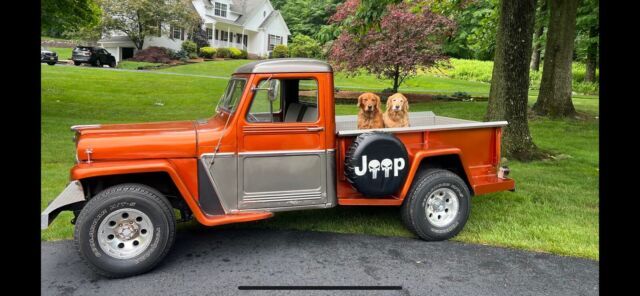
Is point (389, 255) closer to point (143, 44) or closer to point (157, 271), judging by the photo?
point (157, 271)

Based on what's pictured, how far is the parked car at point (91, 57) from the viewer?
3250cm

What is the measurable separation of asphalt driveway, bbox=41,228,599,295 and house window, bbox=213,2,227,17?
150ft

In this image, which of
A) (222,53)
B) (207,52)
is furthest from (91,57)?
(222,53)

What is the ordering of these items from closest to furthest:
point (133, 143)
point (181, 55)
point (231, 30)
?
point (133, 143) < point (181, 55) < point (231, 30)

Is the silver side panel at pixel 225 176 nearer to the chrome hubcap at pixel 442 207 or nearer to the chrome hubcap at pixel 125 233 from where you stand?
the chrome hubcap at pixel 125 233

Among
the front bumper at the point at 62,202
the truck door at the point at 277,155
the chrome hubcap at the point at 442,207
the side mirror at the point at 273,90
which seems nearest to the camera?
the front bumper at the point at 62,202

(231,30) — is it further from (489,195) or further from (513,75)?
(489,195)

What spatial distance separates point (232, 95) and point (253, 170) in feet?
2.82

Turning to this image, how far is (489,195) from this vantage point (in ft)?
23.3

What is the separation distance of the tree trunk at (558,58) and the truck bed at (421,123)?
9.77m

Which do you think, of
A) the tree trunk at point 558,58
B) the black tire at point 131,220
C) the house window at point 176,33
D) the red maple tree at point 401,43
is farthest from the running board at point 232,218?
the house window at point 176,33

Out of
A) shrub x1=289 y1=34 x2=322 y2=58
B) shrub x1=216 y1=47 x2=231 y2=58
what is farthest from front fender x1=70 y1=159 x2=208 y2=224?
shrub x1=216 y1=47 x2=231 y2=58

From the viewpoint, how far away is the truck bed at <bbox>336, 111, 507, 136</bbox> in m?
5.11
